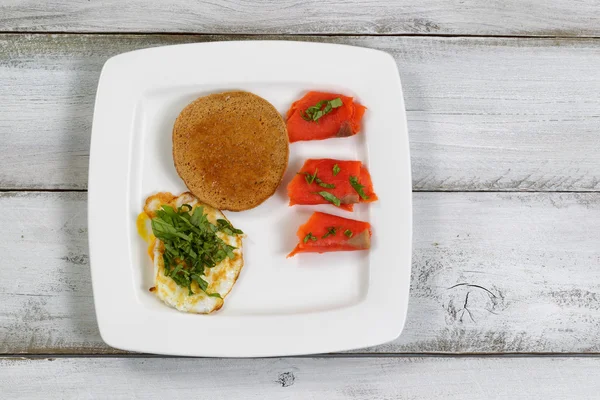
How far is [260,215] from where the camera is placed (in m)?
1.86

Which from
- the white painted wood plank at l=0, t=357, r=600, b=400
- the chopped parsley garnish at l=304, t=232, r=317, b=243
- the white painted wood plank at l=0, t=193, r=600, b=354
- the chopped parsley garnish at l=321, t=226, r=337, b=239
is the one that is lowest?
the white painted wood plank at l=0, t=357, r=600, b=400

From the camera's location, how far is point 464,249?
6.37 feet

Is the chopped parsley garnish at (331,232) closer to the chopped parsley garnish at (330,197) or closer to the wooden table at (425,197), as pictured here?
the chopped parsley garnish at (330,197)

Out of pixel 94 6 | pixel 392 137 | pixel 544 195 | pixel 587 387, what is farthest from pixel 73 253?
pixel 587 387

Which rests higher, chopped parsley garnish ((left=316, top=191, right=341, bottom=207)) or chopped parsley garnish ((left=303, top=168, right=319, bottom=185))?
chopped parsley garnish ((left=303, top=168, right=319, bottom=185))

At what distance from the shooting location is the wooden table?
1893 millimetres

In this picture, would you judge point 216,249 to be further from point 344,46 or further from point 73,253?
point 344,46

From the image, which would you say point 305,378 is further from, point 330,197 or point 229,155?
point 229,155

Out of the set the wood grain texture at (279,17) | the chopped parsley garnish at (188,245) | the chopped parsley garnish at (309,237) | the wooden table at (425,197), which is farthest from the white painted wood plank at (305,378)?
the wood grain texture at (279,17)

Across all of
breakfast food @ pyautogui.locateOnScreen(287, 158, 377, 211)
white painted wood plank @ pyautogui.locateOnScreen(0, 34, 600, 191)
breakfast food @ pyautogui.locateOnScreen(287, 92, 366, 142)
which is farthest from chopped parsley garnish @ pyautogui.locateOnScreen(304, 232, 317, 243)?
white painted wood plank @ pyautogui.locateOnScreen(0, 34, 600, 191)

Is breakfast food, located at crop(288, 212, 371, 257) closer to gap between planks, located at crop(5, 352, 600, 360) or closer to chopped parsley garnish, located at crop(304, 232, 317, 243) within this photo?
chopped parsley garnish, located at crop(304, 232, 317, 243)

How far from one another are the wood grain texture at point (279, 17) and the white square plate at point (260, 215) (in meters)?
0.18

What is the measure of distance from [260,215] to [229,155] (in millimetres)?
224

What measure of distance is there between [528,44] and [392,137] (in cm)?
65
